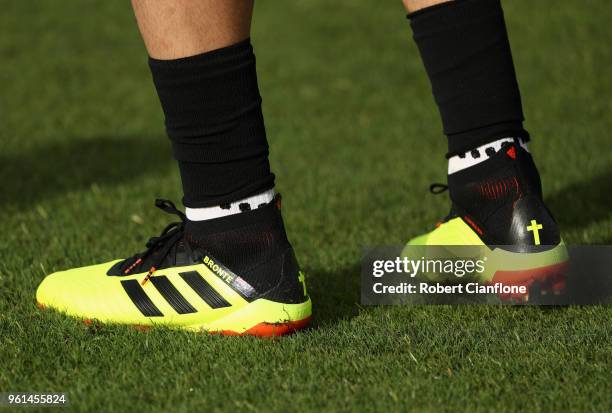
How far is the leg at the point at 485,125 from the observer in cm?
234

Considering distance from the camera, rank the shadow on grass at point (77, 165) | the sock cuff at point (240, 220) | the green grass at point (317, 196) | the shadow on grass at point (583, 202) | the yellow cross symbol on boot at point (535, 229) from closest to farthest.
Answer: the green grass at point (317, 196) → the sock cuff at point (240, 220) → the yellow cross symbol on boot at point (535, 229) → the shadow on grass at point (583, 202) → the shadow on grass at point (77, 165)

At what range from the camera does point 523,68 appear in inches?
228

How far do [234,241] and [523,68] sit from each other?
4.00 metres

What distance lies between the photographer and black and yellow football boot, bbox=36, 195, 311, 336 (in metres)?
2.17

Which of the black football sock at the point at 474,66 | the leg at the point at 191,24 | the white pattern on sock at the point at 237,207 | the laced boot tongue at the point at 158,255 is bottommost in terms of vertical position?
the laced boot tongue at the point at 158,255

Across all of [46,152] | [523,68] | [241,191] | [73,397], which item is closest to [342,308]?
[241,191]

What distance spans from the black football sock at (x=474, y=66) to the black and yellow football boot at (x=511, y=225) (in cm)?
7

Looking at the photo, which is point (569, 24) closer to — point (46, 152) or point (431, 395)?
point (46, 152)

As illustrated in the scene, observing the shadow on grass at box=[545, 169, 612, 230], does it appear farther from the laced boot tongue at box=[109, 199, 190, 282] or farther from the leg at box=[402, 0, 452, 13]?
the laced boot tongue at box=[109, 199, 190, 282]

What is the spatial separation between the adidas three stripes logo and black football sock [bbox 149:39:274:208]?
18 cm

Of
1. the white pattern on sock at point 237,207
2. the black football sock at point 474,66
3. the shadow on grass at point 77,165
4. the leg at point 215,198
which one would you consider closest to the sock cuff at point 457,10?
the black football sock at point 474,66

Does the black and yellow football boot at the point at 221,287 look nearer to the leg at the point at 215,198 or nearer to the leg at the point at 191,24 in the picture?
the leg at the point at 215,198

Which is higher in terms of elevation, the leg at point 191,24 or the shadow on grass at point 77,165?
the leg at point 191,24

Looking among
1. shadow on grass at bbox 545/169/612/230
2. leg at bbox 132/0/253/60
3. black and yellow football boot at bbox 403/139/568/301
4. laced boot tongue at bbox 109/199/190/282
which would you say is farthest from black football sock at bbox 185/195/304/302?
shadow on grass at bbox 545/169/612/230
